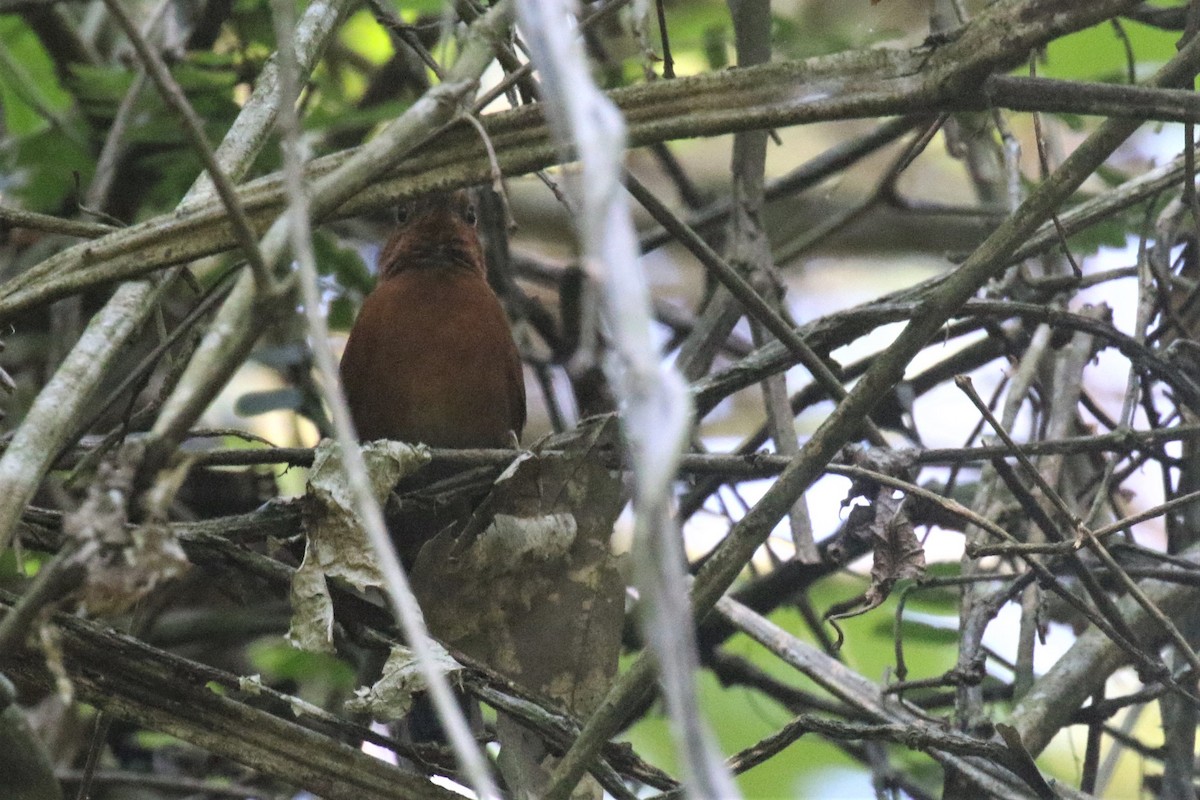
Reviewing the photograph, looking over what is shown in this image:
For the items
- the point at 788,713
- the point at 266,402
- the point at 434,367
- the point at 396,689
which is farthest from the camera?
the point at 788,713

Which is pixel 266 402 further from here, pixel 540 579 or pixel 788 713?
pixel 788 713

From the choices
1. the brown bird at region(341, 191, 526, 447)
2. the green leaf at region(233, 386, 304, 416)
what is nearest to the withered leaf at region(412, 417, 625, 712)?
the brown bird at region(341, 191, 526, 447)

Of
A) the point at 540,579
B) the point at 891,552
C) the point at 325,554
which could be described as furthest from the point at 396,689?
the point at 891,552

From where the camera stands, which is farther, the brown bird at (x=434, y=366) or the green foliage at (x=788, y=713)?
the green foliage at (x=788, y=713)

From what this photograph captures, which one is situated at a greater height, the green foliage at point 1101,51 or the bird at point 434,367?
the green foliage at point 1101,51

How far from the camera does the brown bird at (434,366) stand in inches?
141

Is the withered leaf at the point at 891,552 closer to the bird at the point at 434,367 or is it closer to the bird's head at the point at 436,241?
the bird at the point at 434,367

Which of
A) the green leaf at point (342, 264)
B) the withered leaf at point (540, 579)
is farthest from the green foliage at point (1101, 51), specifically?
the withered leaf at point (540, 579)

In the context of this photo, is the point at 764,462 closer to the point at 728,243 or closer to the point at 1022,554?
the point at 1022,554

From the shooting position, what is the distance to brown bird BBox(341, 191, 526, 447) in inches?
141

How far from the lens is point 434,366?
3584mm

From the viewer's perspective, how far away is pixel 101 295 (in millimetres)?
3785

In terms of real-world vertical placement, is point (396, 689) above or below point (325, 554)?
below

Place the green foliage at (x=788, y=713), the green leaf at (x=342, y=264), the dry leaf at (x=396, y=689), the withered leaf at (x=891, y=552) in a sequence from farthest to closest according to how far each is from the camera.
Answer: the green foliage at (x=788, y=713) → the green leaf at (x=342, y=264) → the withered leaf at (x=891, y=552) → the dry leaf at (x=396, y=689)
